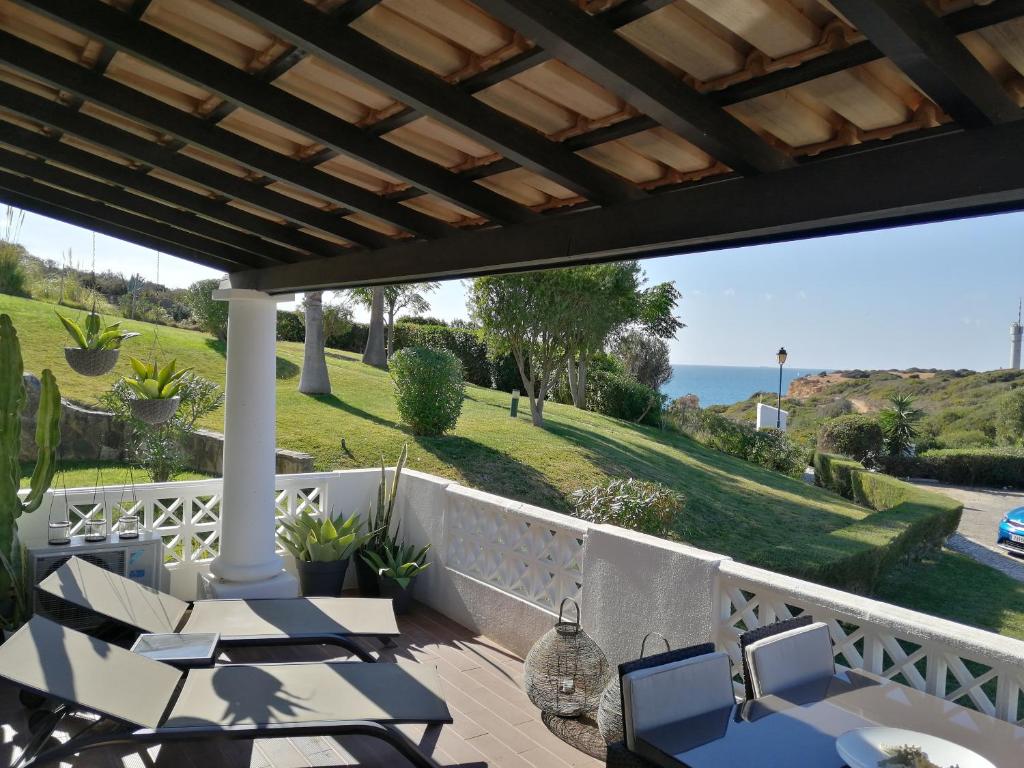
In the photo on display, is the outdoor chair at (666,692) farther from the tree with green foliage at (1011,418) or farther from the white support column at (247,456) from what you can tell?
the tree with green foliage at (1011,418)

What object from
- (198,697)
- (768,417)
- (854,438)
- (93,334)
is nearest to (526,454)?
(93,334)

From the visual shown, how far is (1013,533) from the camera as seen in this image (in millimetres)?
11867

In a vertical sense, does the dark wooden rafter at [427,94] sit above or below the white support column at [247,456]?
above

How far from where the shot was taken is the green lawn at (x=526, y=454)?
10.4m

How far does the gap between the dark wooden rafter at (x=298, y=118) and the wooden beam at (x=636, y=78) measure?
1149mm

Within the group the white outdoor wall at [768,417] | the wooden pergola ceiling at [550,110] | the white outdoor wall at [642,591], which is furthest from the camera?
the white outdoor wall at [768,417]

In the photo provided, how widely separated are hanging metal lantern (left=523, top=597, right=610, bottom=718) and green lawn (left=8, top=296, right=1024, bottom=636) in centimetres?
368

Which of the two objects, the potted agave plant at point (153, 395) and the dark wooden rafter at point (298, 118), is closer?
the dark wooden rafter at point (298, 118)

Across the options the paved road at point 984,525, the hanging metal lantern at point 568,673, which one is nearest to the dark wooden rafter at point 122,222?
the hanging metal lantern at point 568,673

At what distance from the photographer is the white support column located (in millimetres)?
5180

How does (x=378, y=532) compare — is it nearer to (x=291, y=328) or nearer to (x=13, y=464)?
(x=13, y=464)

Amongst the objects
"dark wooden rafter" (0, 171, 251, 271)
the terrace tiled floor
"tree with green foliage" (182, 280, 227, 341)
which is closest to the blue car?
the terrace tiled floor

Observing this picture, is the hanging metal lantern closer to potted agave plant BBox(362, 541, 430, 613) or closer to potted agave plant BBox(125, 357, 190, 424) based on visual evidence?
potted agave plant BBox(362, 541, 430, 613)

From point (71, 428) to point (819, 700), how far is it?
10.6 meters
